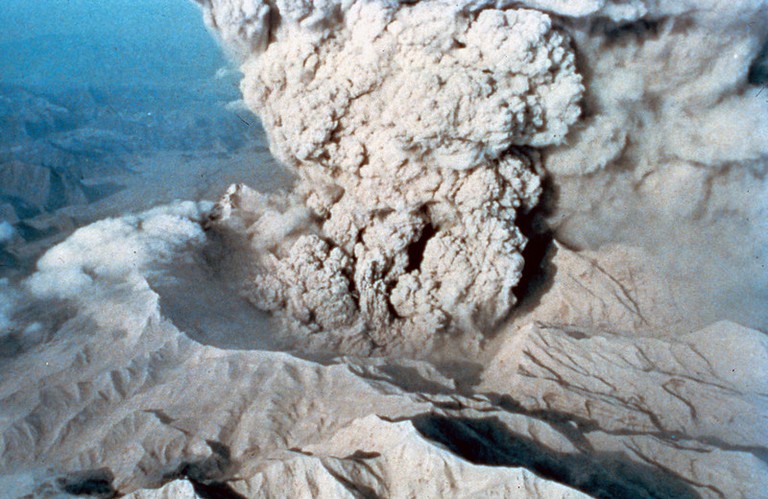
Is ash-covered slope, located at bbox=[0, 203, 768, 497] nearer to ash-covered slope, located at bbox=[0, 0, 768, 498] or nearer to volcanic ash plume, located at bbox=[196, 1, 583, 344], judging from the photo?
ash-covered slope, located at bbox=[0, 0, 768, 498]

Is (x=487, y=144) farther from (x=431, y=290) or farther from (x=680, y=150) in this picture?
(x=680, y=150)

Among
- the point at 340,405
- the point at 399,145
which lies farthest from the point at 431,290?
the point at 340,405

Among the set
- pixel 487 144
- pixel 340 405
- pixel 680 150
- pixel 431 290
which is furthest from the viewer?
pixel 431 290

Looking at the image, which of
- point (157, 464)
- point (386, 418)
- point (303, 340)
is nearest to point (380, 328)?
point (303, 340)

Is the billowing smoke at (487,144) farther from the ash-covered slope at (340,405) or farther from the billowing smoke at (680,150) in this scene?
the ash-covered slope at (340,405)

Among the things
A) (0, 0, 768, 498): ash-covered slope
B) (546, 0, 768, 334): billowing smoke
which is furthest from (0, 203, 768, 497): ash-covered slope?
(546, 0, 768, 334): billowing smoke

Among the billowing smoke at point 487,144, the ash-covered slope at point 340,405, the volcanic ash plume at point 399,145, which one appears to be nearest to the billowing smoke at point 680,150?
the billowing smoke at point 487,144

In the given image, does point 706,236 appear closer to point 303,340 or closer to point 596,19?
point 596,19

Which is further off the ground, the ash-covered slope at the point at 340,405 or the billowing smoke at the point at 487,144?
the billowing smoke at the point at 487,144
